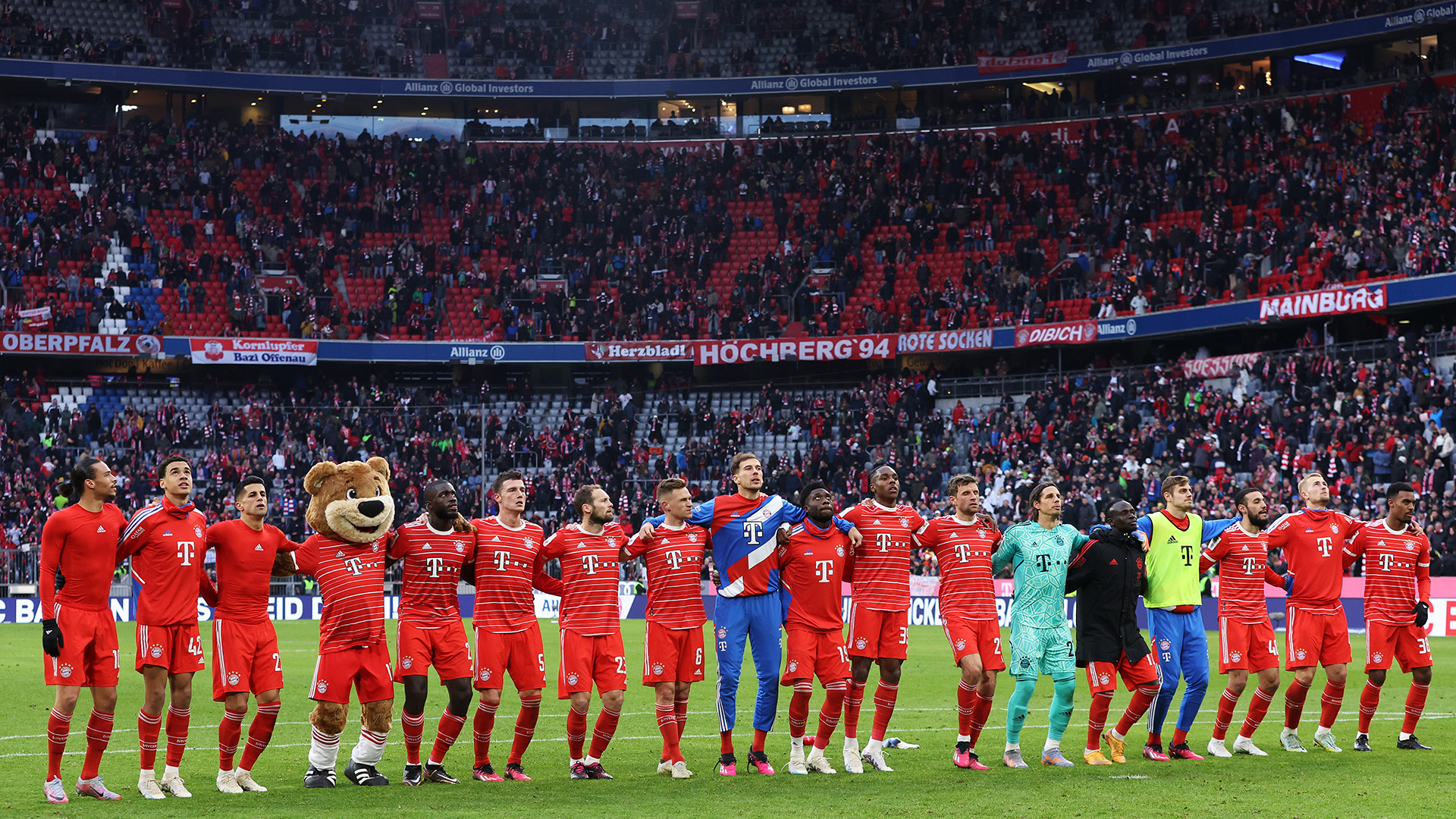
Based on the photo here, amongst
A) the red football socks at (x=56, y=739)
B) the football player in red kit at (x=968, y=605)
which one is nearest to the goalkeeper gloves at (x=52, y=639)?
the red football socks at (x=56, y=739)

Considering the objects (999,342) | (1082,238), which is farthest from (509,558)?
(1082,238)

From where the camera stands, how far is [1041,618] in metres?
13.8

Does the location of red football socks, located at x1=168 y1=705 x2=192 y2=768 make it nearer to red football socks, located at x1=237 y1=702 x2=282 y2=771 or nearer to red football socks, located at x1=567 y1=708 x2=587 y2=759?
red football socks, located at x1=237 y1=702 x2=282 y2=771

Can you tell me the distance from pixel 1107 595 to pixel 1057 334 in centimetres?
3287

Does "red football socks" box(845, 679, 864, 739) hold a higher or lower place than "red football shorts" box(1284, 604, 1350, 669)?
lower

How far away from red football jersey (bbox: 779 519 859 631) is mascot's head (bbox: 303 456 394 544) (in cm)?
338

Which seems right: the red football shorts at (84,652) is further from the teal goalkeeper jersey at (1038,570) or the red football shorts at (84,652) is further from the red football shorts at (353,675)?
the teal goalkeeper jersey at (1038,570)

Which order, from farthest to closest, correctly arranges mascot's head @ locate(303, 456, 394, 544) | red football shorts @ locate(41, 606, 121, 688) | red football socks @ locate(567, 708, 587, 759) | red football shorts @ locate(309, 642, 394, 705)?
1. red football socks @ locate(567, 708, 587, 759)
2. mascot's head @ locate(303, 456, 394, 544)
3. red football shorts @ locate(309, 642, 394, 705)
4. red football shorts @ locate(41, 606, 121, 688)

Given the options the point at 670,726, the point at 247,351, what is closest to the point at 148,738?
the point at 670,726

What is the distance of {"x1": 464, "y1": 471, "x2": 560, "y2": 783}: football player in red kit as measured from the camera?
12.7 m

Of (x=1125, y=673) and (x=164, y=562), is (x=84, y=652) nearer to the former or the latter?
(x=164, y=562)

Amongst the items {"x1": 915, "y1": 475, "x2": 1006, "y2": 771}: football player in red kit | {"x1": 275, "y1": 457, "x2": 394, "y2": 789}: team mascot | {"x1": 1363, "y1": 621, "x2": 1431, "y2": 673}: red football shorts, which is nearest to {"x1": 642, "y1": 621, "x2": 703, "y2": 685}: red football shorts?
{"x1": 275, "y1": 457, "x2": 394, "y2": 789}: team mascot

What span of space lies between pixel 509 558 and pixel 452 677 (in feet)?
3.51

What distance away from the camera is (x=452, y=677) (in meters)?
12.5
